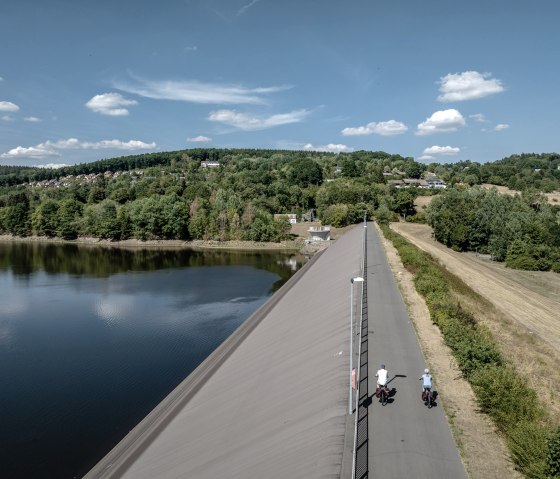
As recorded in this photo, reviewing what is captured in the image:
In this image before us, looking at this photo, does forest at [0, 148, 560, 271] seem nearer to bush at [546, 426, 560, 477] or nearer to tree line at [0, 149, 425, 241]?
tree line at [0, 149, 425, 241]

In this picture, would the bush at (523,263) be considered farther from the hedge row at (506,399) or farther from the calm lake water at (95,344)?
the hedge row at (506,399)

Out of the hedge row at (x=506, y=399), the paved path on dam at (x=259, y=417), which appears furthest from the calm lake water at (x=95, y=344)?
the hedge row at (x=506, y=399)

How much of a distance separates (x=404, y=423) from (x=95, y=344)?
1036 inches

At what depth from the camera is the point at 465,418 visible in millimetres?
13875

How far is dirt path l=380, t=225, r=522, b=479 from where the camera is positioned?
11305mm

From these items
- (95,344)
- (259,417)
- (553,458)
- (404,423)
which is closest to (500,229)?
(95,344)

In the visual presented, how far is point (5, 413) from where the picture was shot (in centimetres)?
2214

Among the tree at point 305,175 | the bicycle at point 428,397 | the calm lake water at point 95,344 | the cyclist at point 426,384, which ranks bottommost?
the calm lake water at point 95,344

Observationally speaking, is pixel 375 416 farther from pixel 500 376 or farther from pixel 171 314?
pixel 171 314

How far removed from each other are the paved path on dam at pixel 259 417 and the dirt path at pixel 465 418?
3451 millimetres

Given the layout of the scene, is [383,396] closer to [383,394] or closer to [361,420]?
[383,394]

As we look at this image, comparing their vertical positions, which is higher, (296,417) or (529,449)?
(529,449)

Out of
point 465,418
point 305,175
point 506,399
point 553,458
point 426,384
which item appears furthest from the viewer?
point 305,175

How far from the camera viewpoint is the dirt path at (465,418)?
11.3 metres
